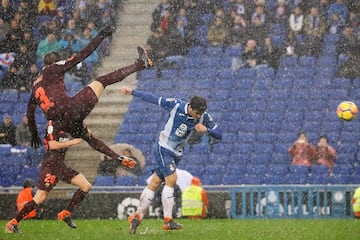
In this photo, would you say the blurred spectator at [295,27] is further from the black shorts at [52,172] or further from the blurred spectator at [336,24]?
the black shorts at [52,172]

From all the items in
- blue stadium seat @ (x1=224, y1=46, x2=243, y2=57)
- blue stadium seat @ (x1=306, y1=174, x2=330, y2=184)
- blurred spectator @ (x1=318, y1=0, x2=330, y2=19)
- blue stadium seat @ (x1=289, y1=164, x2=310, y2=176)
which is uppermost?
blurred spectator @ (x1=318, y1=0, x2=330, y2=19)

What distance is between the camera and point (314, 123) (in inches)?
899

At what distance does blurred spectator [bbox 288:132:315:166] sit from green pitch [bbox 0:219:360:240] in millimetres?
3180

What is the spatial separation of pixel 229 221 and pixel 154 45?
809 cm

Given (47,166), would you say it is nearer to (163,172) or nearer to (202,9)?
(163,172)

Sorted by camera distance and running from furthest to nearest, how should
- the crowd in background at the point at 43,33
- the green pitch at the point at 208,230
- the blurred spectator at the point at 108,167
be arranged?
the crowd in background at the point at 43,33, the blurred spectator at the point at 108,167, the green pitch at the point at 208,230

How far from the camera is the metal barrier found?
1888 cm

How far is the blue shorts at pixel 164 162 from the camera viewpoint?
14852 millimetres

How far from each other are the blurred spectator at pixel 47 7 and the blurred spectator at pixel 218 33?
461 cm

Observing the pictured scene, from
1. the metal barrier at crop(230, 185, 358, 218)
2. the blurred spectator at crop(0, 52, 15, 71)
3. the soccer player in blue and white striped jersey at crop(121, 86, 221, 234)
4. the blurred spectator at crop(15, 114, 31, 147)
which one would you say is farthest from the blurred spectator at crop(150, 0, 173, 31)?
the soccer player in blue and white striped jersey at crop(121, 86, 221, 234)

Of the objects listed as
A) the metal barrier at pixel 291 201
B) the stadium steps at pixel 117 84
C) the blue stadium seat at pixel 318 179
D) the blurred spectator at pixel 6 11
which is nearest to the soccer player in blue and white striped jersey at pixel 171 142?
the metal barrier at pixel 291 201

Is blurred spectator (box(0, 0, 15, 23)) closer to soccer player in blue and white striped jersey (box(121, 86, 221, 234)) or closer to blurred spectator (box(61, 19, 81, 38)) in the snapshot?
blurred spectator (box(61, 19, 81, 38))

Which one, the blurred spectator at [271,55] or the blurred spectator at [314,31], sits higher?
the blurred spectator at [314,31]

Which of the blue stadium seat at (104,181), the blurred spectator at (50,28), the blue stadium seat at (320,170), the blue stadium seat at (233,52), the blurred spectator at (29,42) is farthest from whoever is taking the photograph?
the blurred spectator at (50,28)
